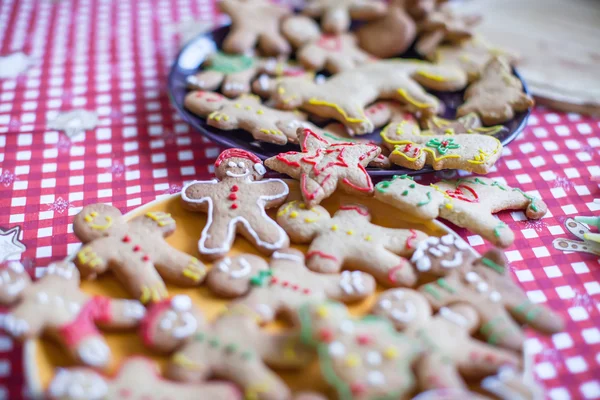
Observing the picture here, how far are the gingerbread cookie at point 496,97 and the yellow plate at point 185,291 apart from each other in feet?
1.49

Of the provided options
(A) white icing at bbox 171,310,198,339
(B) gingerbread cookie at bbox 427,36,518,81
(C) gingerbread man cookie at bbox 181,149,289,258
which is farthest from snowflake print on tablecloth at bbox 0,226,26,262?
(B) gingerbread cookie at bbox 427,36,518,81

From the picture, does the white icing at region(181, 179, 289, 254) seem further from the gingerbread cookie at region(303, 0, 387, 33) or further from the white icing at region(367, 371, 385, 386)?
the gingerbread cookie at region(303, 0, 387, 33)

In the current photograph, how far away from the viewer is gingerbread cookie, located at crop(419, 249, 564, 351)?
36.9 inches

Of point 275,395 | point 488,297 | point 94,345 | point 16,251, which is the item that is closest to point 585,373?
point 488,297

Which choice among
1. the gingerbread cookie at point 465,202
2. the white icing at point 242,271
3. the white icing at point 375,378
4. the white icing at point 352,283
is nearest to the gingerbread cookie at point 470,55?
the gingerbread cookie at point 465,202

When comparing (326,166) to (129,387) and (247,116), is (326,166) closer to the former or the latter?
(247,116)

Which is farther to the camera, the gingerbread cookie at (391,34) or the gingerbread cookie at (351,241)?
the gingerbread cookie at (391,34)

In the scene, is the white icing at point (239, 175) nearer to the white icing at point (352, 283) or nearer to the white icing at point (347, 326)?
the white icing at point (352, 283)

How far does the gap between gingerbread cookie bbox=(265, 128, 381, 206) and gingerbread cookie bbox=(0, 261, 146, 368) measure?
0.43m

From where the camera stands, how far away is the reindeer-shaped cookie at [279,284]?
38.0 inches

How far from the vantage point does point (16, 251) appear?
3.91ft

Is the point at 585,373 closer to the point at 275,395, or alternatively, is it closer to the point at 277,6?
the point at 275,395

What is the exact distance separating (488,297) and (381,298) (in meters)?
0.20

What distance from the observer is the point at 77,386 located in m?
0.81
